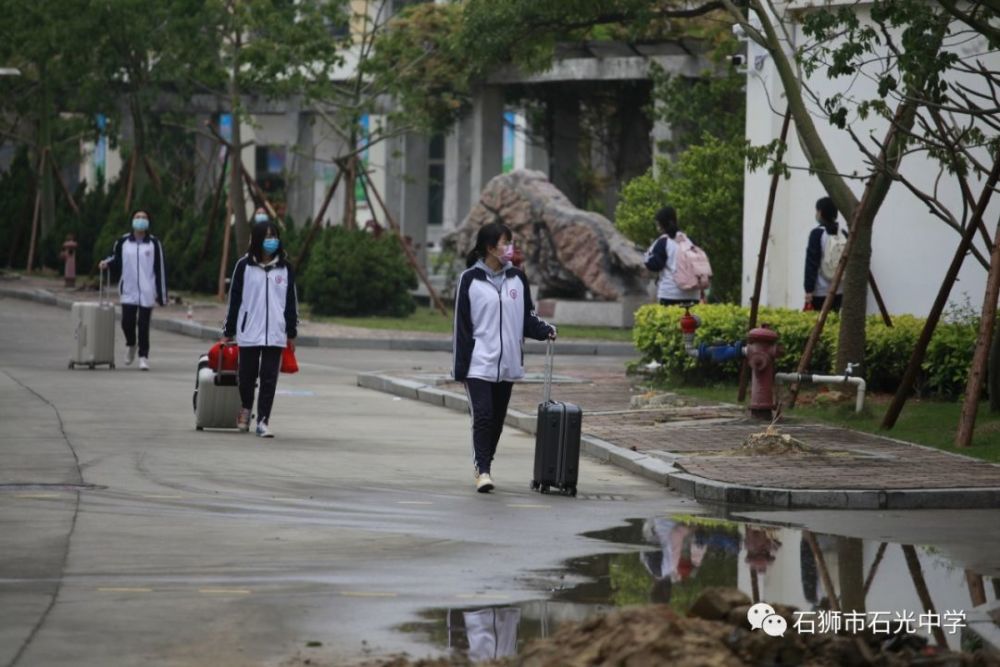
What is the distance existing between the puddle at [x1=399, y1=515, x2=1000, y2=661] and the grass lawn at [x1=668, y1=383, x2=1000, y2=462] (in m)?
4.18

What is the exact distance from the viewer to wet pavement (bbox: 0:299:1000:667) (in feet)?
27.3

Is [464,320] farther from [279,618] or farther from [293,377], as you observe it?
[293,377]

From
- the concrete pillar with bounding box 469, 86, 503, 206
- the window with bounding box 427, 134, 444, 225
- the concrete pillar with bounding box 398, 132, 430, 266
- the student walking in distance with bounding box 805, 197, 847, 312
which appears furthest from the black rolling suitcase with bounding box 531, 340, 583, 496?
the window with bounding box 427, 134, 444, 225

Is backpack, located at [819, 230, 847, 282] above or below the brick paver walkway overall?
above

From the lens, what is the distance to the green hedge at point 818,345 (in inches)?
732

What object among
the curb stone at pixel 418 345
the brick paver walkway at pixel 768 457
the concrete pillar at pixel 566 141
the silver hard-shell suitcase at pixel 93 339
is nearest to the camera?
the brick paver walkway at pixel 768 457

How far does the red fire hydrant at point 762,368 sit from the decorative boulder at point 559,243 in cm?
1728

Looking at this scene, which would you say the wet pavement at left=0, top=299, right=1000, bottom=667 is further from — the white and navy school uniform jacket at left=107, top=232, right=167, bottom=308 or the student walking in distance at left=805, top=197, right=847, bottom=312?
the white and navy school uniform jacket at left=107, top=232, right=167, bottom=308

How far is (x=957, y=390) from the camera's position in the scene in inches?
735

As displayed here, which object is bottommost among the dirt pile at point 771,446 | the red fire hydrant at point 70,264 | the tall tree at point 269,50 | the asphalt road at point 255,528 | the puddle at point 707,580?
the asphalt road at point 255,528

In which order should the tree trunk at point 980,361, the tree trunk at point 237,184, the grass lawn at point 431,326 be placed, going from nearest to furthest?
the tree trunk at point 980,361 → the grass lawn at point 431,326 → the tree trunk at point 237,184

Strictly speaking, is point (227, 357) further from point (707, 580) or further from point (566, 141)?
point (566, 141)

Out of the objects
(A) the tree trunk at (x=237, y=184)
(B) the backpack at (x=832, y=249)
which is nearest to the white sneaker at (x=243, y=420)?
(B) the backpack at (x=832, y=249)

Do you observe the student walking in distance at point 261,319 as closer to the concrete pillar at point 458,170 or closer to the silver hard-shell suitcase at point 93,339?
the silver hard-shell suitcase at point 93,339
